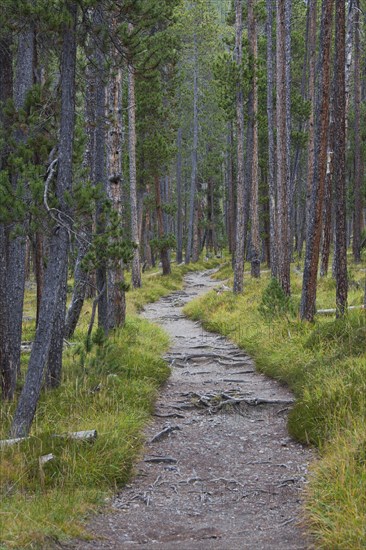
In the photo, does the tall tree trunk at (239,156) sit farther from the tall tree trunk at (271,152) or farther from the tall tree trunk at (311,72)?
the tall tree trunk at (311,72)

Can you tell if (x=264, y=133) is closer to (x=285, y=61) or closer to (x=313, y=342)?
(x=285, y=61)

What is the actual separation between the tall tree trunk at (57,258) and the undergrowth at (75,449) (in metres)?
→ 0.31

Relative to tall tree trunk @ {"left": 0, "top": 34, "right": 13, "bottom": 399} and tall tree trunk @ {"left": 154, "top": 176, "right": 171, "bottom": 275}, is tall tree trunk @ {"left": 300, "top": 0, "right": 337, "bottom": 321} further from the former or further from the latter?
tall tree trunk @ {"left": 154, "top": 176, "right": 171, "bottom": 275}

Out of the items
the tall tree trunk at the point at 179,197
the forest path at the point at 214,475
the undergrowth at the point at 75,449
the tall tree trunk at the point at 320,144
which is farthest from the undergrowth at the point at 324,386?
the tall tree trunk at the point at 179,197

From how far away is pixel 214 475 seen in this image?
232 inches

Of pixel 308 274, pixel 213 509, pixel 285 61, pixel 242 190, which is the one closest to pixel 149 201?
pixel 242 190

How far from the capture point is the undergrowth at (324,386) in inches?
166

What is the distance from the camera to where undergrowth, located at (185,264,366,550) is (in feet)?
13.9

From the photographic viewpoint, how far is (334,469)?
480cm

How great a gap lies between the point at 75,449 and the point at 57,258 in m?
1.85

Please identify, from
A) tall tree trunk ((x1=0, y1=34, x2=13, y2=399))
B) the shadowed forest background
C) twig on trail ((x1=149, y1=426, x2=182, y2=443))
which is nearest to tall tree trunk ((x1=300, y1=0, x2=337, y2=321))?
the shadowed forest background

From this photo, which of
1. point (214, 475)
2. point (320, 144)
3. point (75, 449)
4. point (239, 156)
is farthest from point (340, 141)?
point (239, 156)

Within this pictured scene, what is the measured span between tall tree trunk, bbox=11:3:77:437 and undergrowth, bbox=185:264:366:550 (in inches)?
109

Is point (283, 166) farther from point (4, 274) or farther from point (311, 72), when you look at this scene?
Result: point (311, 72)
